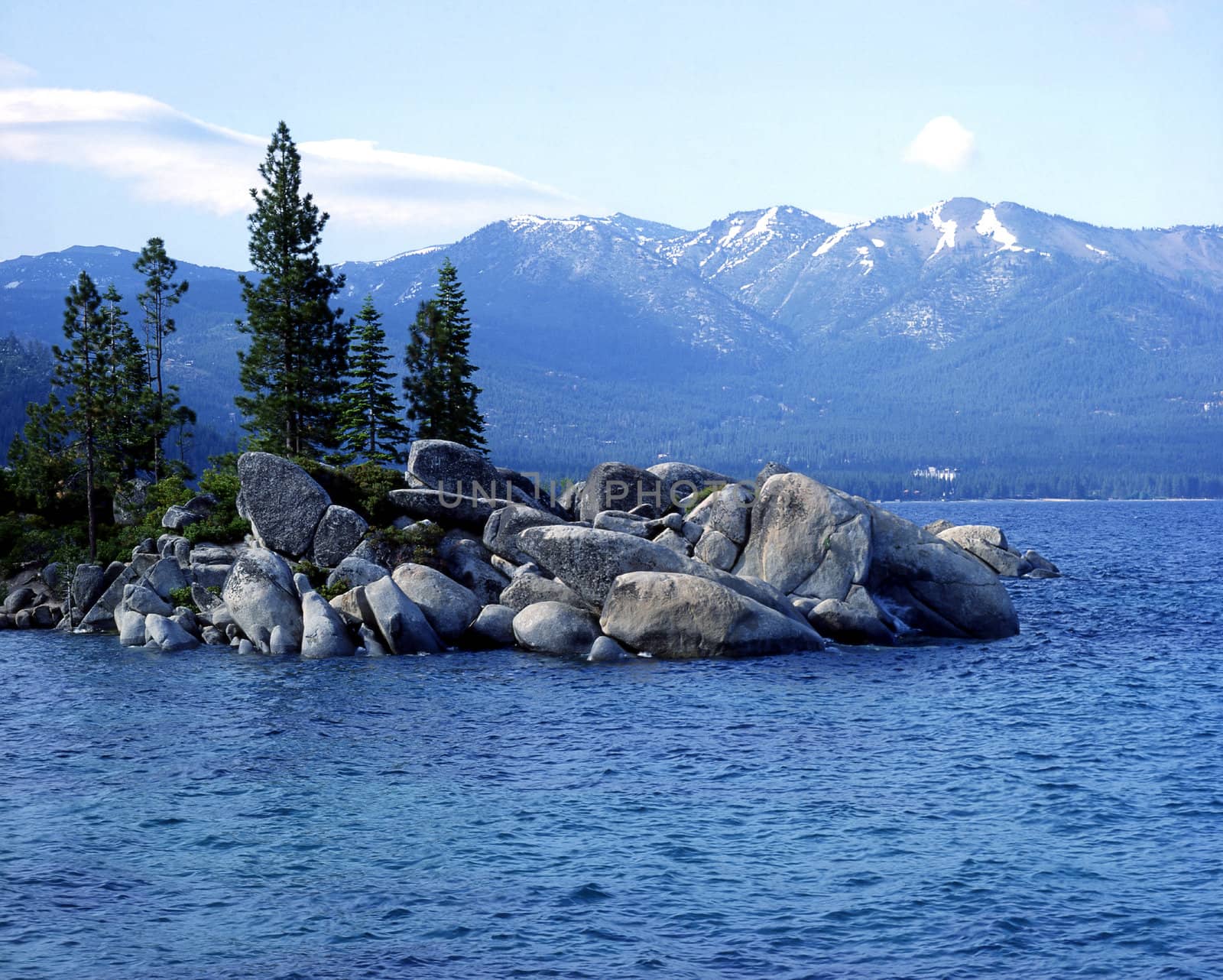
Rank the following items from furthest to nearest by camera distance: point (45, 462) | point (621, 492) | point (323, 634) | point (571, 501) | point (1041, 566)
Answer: point (1041, 566)
point (45, 462)
point (571, 501)
point (621, 492)
point (323, 634)

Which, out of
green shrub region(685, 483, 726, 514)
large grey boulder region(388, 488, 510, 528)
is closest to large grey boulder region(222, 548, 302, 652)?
large grey boulder region(388, 488, 510, 528)

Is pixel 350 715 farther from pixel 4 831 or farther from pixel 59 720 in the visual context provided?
pixel 4 831

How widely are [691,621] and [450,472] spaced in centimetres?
1639

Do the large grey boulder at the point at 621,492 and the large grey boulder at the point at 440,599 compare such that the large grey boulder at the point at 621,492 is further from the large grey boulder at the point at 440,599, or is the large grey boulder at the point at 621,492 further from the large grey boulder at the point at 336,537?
the large grey boulder at the point at 440,599

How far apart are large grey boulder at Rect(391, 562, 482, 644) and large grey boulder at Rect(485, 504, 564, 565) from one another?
144 inches

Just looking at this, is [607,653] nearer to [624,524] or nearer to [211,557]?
[624,524]

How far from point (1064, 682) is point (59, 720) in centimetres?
2976

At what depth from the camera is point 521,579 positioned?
4388 centimetres

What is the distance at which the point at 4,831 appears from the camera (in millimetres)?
21656

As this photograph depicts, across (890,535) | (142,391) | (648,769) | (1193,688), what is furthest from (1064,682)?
(142,391)

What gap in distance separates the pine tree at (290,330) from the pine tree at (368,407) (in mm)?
1455

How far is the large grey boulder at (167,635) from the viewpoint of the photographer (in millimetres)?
42969

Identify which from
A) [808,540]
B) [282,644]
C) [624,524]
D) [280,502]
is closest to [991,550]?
[808,540]

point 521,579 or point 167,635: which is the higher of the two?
point 521,579
